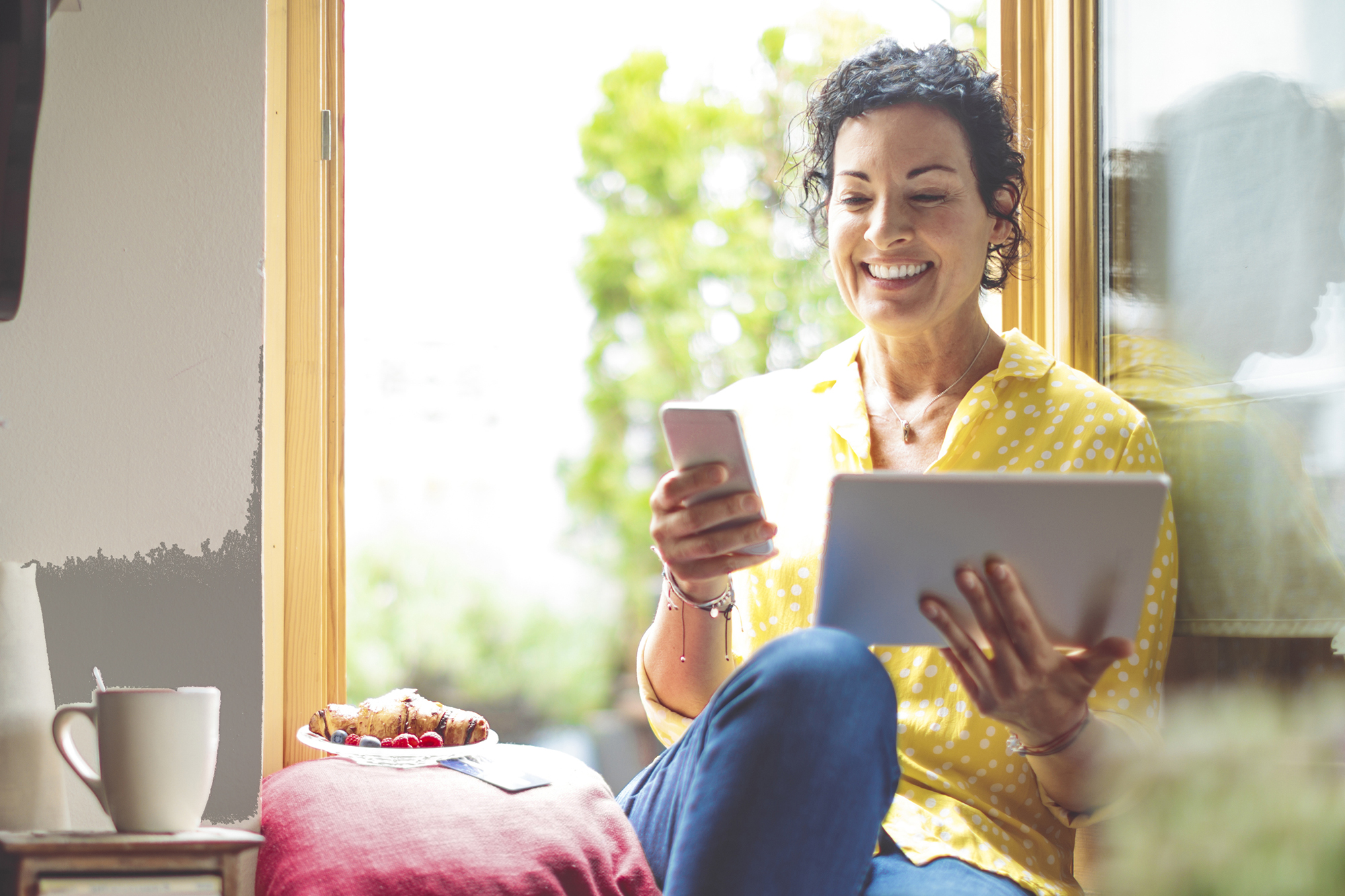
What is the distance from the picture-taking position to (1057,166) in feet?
4.90

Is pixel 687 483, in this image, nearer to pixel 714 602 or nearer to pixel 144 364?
pixel 714 602

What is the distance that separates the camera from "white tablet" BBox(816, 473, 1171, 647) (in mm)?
760

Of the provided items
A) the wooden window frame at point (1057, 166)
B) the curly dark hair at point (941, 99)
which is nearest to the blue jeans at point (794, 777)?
the curly dark hair at point (941, 99)

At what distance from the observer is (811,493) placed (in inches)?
51.0

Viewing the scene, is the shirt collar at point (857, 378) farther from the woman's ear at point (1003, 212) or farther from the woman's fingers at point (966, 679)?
the woman's fingers at point (966, 679)

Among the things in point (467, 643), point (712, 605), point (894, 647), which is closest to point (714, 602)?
point (712, 605)

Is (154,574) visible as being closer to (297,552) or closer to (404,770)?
(404,770)

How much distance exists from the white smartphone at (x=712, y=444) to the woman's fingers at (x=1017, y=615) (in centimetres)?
23

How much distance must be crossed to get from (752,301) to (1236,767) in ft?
15.7

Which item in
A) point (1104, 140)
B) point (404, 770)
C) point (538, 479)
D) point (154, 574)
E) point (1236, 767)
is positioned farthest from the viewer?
point (538, 479)

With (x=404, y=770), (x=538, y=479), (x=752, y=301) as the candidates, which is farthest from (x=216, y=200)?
(x=752, y=301)

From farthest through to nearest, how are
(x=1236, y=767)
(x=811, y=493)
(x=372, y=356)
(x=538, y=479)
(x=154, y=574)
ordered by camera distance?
1. (x=538, y=479)
2. (x=372, y=356)
3. (x=811, y=493)
4. (x=154, y=574)
5. (x=1236, y=767)

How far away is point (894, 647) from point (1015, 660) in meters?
0.27

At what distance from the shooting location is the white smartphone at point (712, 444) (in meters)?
0.88
